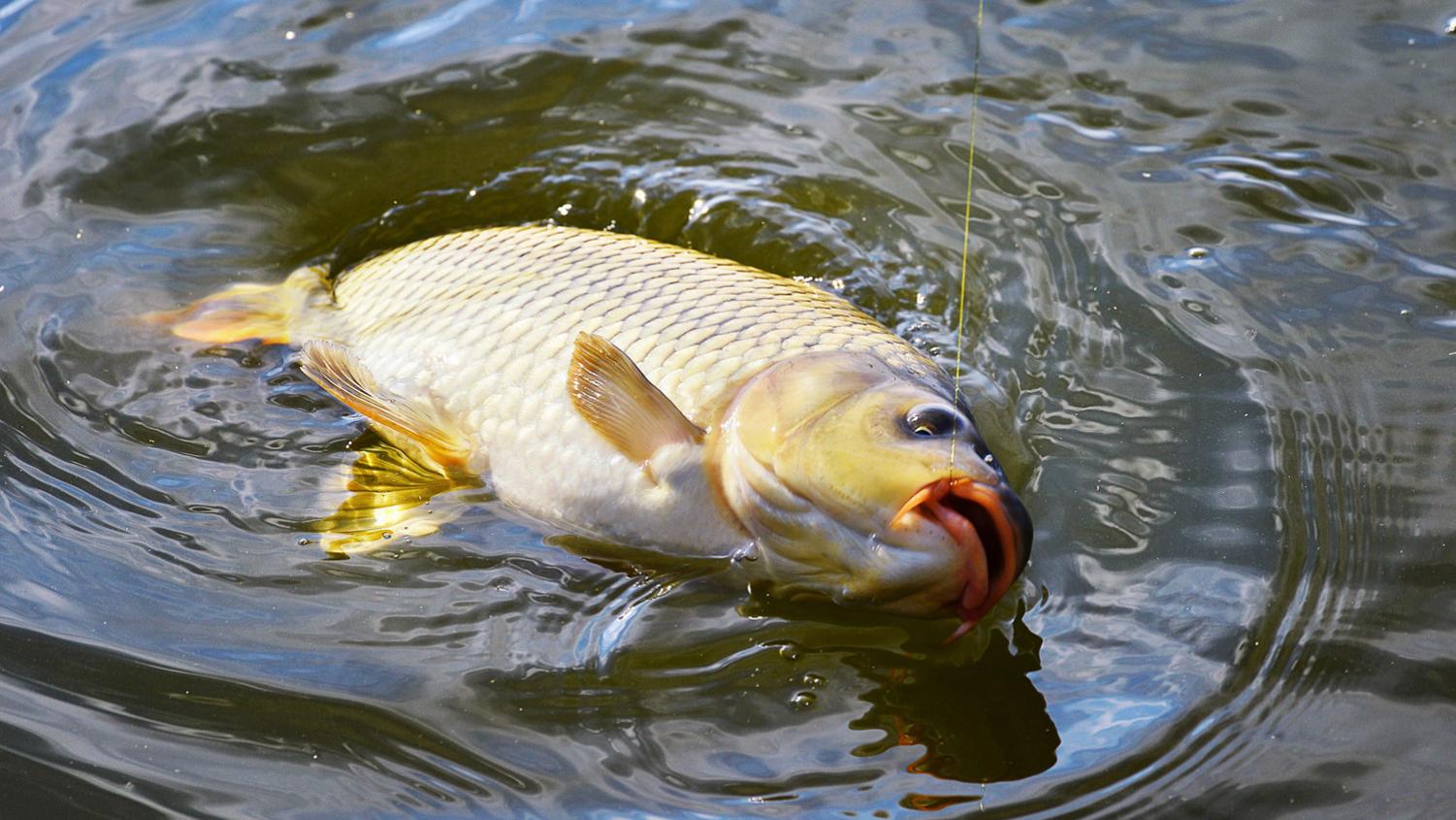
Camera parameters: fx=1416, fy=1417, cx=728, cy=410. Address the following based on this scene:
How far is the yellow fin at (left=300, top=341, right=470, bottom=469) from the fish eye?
3.21 feet

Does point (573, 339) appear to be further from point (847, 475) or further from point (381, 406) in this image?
point (847, 475)

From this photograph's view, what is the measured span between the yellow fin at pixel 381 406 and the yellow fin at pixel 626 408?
40 cm

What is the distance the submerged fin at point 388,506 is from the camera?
2.82 metres

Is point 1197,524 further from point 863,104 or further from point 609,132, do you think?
point 609,132

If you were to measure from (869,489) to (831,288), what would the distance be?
4.41 ft

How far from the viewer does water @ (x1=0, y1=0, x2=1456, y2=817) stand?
2.34 metres

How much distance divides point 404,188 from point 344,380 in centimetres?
130

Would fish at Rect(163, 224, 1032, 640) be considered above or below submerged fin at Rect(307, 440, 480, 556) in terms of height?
above

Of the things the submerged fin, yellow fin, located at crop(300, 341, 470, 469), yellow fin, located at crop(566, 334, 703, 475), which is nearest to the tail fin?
yellow fin, located at crop(300, 341, 470, 469)

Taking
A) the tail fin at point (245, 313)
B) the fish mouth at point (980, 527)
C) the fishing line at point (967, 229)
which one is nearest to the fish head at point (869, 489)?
the fish mouth at point (980, 527)

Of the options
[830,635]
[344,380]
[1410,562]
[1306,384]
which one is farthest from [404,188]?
[1410,562]

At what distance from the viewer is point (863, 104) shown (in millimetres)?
4277

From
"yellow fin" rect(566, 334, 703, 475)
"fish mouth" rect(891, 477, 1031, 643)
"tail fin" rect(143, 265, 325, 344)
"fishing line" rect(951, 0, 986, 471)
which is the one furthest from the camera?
"tail fin" rect(143, 265, 325, 344)

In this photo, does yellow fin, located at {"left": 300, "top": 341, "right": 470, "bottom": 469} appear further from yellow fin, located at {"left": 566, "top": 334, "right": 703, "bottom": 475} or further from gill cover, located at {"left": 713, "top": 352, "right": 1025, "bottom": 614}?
gill cover, located at {"left": 713, "top": 352, "right": 1025, "bottom": 614}
